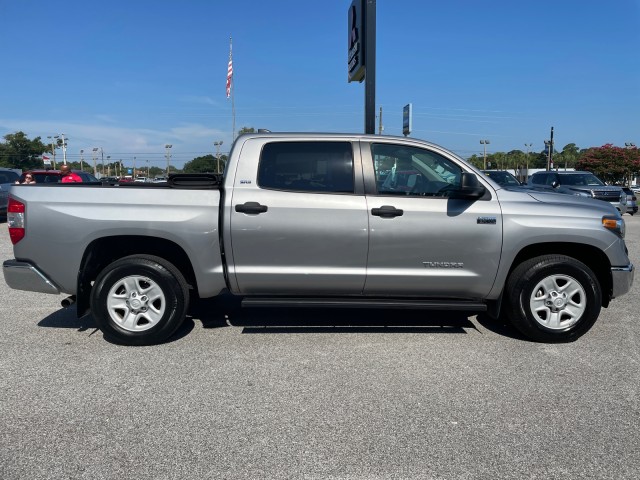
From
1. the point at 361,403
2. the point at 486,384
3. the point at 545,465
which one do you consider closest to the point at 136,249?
the point at 361,403

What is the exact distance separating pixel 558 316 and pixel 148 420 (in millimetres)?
3681

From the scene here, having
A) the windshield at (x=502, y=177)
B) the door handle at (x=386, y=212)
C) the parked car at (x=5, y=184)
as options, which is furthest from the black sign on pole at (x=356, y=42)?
the parked car at (x=5, y=184)

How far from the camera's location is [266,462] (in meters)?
2.83

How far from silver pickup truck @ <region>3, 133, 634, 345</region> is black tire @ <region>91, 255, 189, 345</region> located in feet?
0.04

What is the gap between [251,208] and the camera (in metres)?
4.52

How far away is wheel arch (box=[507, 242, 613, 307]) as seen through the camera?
4785 mm

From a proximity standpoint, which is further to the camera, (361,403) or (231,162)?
(231,162)

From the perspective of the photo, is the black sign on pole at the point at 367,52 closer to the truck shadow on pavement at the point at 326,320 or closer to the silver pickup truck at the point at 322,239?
the truck shadow on pavement at the point at 326,320

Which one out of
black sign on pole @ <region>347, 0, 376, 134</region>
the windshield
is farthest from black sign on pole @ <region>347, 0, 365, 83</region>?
the windshield

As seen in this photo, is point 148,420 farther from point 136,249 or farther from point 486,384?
point 486,384

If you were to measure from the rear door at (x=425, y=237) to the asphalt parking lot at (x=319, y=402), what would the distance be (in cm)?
59

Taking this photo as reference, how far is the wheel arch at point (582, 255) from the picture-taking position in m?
4.78

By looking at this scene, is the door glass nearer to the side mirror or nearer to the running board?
the side mirror

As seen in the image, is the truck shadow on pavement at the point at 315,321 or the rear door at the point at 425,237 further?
the truck shadow on pavement at the point at 315,321
